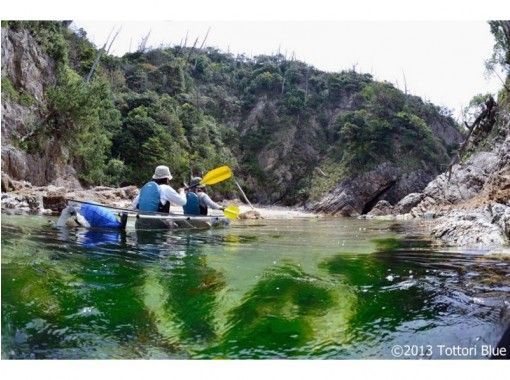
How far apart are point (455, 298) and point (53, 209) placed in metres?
6.29

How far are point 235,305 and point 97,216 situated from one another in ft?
9.01

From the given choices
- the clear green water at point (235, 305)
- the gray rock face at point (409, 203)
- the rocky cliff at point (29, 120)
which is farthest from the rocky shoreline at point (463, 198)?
the gray rock face at point (409, 203)

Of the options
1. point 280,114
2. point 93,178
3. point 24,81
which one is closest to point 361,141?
point 280,114

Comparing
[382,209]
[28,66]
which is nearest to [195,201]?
[28,66]

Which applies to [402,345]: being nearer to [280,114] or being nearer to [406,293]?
[406,293]

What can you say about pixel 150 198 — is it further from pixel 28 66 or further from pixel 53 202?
pixel 28 66

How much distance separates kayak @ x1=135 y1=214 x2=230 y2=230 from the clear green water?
4.68 feet

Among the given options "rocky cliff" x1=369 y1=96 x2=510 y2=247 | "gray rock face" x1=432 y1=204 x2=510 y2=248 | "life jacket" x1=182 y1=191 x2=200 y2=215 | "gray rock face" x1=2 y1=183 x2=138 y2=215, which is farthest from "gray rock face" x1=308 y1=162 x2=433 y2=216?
"gray rock face" x1=432 y1=204 x2=510 y2=248

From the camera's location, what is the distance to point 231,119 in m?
28.1

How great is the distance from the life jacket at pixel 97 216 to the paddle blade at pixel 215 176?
1655 millimetres

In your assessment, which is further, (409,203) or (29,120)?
(409,203)

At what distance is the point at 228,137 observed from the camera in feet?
84.8

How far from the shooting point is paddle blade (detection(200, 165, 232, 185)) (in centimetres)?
617

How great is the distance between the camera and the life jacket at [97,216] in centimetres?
470
